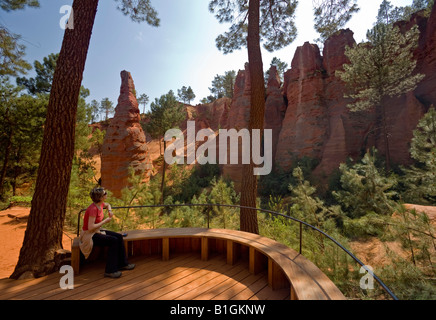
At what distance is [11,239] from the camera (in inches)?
342

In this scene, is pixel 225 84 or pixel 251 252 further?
pixel 225 84

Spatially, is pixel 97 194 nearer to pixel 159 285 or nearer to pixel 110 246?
pixel 110 246

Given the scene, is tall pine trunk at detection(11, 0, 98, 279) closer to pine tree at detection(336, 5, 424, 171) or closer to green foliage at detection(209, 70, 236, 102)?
pine tree at detection(336, 5, 424, 171)

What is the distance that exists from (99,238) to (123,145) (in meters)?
19.5

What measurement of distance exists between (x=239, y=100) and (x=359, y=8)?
69.1 ft

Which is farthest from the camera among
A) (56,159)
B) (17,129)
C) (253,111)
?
(17,129)

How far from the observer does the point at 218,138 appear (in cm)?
2861

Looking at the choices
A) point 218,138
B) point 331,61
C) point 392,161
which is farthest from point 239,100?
point 392,161

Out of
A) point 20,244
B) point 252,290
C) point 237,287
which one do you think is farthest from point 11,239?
point 252,290

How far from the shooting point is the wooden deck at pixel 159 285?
8.62 feet

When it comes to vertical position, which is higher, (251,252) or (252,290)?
(251,252)

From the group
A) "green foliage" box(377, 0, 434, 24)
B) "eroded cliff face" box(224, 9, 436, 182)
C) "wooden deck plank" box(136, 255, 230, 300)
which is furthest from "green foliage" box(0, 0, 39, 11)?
"green foliage" box(377, 0, 434, 24)

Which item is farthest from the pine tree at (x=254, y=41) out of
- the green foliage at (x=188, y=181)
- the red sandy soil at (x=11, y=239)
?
Result: the green foliage at (x=188, y=181)
